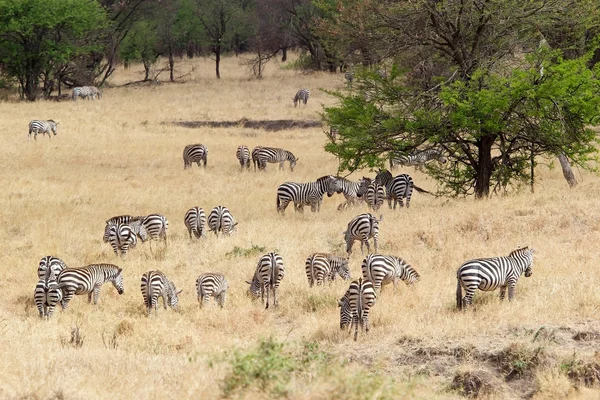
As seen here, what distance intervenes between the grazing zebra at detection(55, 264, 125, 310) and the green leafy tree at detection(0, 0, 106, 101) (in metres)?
42.3

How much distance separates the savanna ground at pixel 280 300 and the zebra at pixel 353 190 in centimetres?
68

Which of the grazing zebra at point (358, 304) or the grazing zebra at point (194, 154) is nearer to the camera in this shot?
the grazing zebra at point (358, 304)

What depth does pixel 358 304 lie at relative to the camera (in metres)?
12.6

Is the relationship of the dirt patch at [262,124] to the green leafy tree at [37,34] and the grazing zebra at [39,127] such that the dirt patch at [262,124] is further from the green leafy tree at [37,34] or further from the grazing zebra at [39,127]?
the green leafy tree at [37,34]

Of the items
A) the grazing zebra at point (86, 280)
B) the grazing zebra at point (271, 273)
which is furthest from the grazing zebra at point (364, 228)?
the grazing zebra at point (86, 280)

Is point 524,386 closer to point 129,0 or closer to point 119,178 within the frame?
point 119,178

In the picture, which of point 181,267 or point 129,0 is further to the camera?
point 129,0

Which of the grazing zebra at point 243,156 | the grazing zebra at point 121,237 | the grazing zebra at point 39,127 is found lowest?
the grazing zebra at point 121,237

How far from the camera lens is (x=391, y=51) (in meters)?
24.1

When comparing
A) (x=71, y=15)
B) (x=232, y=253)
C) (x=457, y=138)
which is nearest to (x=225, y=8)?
(x=71, y=15)

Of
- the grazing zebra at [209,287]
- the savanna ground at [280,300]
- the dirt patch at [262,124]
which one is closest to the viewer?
the savanna ground at [280,300]

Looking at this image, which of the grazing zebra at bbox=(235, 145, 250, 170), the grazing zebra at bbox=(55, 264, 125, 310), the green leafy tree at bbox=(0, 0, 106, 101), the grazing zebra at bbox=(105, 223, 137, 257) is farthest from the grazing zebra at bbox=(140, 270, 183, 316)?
the green leafy tree at bbox=(0, 0, 106, 101)

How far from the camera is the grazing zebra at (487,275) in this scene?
1363cm

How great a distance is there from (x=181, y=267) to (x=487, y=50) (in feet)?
36.4
